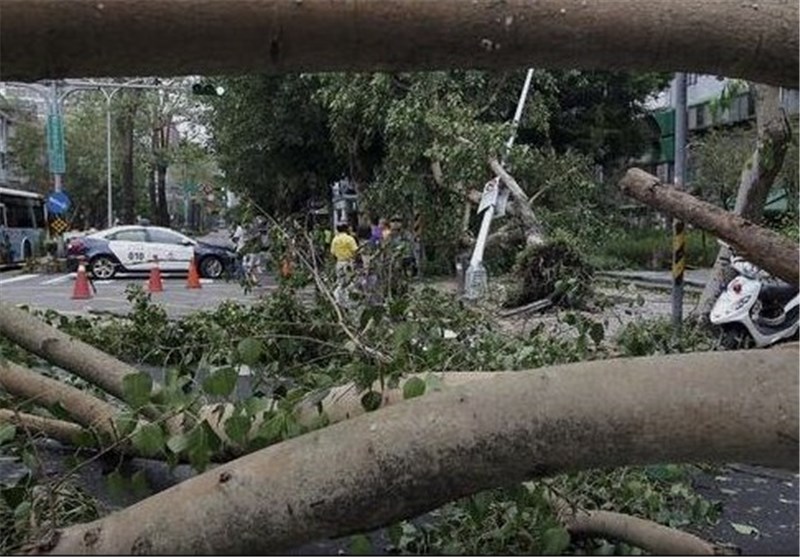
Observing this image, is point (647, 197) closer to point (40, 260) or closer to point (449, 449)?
point (449, 449)

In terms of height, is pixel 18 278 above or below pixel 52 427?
below

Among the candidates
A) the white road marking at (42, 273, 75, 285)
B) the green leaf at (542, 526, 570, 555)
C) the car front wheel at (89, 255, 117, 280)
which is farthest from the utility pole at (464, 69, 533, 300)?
the car front wheel at (89, 255, 117, 280)

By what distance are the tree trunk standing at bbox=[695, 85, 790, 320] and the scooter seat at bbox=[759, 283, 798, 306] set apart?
0.49 metres

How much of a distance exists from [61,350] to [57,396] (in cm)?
31

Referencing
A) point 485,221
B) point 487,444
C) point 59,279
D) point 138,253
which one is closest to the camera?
point 487,444

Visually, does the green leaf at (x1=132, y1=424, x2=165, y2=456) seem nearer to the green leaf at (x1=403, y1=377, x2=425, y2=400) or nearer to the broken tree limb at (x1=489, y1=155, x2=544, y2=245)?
the green leaf at (x1=403, y1=377, x2=425, y2=400)

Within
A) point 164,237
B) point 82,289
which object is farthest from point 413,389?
point 164,237

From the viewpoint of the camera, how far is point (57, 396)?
13.5ft

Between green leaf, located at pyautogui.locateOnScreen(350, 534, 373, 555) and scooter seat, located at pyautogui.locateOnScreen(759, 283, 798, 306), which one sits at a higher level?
green leaf, located at pyautogui.locateOnScreen(350, 534, 373, 555)

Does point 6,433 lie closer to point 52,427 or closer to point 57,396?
point 57,396

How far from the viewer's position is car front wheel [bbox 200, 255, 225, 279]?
25938mm

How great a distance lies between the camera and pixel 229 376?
257 cm

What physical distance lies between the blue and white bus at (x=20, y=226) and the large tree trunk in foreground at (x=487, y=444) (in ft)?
96.4

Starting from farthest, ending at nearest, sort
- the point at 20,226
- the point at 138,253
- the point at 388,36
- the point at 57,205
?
the point at 57,205 < the point at 20,226 < the point at 138,253 < the point at 388,36
